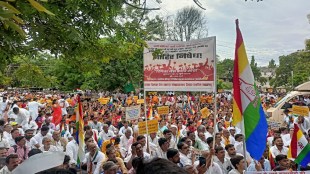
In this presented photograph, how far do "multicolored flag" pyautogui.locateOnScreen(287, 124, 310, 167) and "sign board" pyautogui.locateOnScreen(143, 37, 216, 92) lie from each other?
208 centimetres

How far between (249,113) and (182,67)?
2087 mm

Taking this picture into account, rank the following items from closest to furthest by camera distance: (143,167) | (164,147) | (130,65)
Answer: (143,167) → (164,147) → (130,65)

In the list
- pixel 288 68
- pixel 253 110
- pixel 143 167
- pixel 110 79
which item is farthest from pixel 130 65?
pixel 288 68

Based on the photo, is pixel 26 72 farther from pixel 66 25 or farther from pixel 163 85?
pixel 163 85

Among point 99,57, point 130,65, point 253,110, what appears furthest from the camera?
point 130,65

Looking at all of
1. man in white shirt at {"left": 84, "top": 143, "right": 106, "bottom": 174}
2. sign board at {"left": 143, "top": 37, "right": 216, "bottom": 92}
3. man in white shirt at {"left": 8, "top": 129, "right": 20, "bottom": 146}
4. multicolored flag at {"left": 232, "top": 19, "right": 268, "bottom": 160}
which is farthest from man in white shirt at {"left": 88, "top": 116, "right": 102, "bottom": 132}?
multicolored flag at {"left": 232, "top": 19, "right": 268, "bottom": 160}

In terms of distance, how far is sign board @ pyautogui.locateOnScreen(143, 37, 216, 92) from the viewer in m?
6.31

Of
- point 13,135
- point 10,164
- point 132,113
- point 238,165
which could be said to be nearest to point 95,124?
point 132,113

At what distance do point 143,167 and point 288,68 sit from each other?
74217 mm

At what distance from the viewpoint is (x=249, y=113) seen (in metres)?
4.91

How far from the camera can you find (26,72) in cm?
443

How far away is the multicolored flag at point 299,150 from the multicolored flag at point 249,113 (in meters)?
1.93

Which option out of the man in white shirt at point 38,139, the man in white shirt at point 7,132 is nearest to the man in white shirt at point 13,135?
the man in white shirt at point 7,132

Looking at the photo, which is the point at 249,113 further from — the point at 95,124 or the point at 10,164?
the point at 95,124
